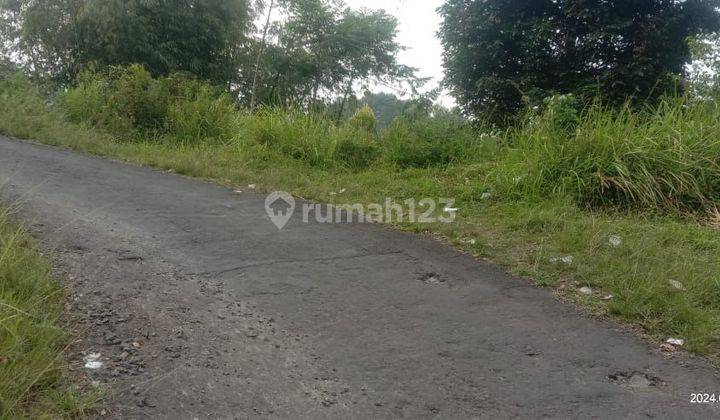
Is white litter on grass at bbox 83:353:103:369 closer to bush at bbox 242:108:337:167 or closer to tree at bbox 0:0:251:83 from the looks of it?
bush at bbox 242:108:337:167

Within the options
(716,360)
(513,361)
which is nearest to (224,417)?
(513,361)

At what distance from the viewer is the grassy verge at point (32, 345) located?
1805mm

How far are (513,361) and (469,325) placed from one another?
37 centimetres

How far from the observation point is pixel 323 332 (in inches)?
103

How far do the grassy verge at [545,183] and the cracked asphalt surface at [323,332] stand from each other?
39cm

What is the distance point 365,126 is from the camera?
26.2ft

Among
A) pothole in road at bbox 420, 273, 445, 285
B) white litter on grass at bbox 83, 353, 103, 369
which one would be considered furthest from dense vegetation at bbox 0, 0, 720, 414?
pothole in road at bbox 420, 273, 445, 285

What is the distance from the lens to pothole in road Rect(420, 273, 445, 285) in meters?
3.36

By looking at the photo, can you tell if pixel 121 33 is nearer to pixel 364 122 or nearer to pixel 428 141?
pixel 364 122

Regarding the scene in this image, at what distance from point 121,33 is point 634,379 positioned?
13.3 metres

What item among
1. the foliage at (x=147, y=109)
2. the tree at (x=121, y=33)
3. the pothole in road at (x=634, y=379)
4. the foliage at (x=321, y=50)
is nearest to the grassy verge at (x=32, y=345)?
the pothole in road at (x=634, y=379)

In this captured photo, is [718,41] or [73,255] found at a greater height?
[718,41]

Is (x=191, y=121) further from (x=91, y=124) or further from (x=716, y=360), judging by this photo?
(x=716, y=360)

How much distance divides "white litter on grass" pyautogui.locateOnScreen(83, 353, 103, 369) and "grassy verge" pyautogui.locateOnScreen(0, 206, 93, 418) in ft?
0.32
